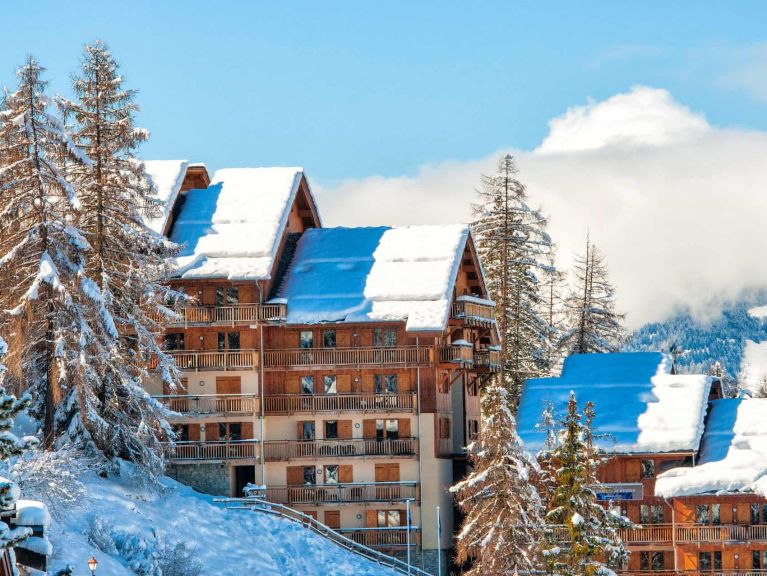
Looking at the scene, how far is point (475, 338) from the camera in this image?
8312 centimetres

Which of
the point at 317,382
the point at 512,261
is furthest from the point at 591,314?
the point at 317,382

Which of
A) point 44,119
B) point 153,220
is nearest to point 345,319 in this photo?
point 153,220

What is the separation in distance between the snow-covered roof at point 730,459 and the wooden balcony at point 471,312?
11.6 meters

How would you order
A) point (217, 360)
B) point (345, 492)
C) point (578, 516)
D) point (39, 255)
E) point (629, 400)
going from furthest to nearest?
1. point (629, 400)
2. point (217, 360)
3. point (345, 492)
4. point (39, 255)
5. point (578, 516)

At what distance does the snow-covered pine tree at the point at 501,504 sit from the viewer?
5969 cm

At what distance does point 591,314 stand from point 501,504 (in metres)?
34.6

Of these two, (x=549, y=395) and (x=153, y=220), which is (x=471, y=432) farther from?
(x=153, y=220)

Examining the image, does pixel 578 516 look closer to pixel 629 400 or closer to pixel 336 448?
pixel 336 448

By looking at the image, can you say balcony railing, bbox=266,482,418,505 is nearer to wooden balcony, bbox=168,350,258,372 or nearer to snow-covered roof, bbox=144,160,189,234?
wooden balcony, bbox=168,350,258,372

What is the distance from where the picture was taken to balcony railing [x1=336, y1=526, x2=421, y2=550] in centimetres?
7419

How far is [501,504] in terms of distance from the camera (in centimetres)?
6088

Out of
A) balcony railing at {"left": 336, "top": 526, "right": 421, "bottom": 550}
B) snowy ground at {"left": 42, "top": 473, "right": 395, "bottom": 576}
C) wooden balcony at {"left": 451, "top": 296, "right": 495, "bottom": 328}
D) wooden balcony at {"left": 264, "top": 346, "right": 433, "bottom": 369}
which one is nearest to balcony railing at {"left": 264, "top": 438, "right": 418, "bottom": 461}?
balcony railing at {"left": 336, "top": 526, "right": 421, "bottom": 550}

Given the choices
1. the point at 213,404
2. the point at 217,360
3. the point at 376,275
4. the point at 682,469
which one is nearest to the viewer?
the point at 682,469

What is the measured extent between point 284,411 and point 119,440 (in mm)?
13184
